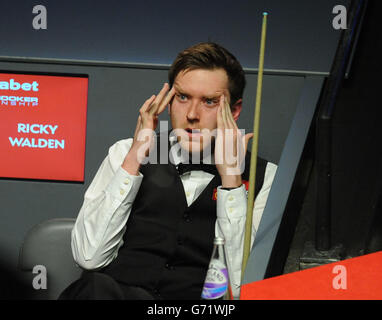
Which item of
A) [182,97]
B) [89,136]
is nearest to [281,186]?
[182,97]

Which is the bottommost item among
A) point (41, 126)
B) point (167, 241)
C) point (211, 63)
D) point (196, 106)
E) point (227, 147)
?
point (167, 241)

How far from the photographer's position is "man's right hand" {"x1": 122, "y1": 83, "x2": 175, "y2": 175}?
2.30 m

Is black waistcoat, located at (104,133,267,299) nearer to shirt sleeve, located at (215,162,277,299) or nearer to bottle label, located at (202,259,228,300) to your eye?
shirt sleeve, located at (215,162,277,299)

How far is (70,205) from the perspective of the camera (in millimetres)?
3631

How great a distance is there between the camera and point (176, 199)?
243cm

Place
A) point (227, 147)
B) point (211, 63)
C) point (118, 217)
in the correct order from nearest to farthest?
point (227, 147) → point (118, 217) → point (211, 63)

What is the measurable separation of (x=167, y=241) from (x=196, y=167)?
0.35 meters

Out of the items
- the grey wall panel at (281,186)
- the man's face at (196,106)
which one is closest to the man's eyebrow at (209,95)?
the man's face at (196,106)

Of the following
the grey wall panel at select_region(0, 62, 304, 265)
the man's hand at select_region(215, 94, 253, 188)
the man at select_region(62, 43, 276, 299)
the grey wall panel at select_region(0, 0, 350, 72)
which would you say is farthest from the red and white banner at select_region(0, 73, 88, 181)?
the man's hand at select_region(215, 94, 253, 188)

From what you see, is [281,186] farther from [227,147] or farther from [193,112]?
[193,112]

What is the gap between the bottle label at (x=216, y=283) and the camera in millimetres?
1579

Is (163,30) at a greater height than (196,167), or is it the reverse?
(163,30)

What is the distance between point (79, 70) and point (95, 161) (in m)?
0.54
